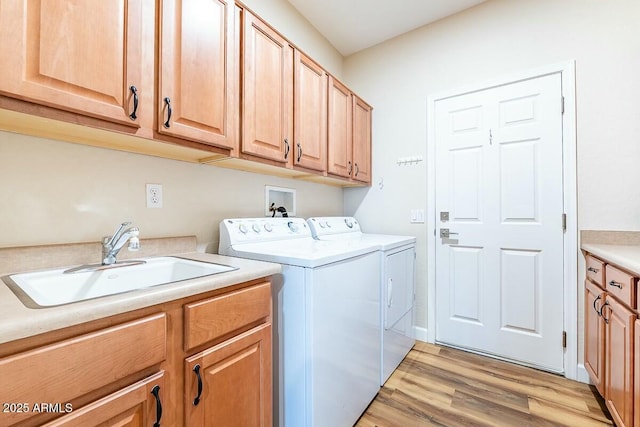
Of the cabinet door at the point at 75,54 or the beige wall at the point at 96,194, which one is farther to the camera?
the beige wall at the point at 96,194

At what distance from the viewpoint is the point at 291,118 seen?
1744mm

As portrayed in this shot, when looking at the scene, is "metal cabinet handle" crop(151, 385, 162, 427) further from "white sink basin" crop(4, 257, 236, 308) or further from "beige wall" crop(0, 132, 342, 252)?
"beige wall" crop(0, 132, 342, 252)

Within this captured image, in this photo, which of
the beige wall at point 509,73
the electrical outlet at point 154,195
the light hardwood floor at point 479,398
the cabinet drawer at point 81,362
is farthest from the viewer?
the beige wall at point 509,73

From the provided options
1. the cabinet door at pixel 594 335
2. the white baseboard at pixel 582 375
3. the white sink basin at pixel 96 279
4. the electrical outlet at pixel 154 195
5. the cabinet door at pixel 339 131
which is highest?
the cabinet door at pixel 339 131

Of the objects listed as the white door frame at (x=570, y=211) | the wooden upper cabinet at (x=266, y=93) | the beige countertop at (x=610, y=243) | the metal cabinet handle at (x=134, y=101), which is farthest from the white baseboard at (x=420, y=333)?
the metal cabinet handle at (x=134, y=101)

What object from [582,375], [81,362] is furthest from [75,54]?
[582,375]

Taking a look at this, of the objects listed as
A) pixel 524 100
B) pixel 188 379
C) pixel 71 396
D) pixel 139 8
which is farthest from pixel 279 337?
pixel 524 100

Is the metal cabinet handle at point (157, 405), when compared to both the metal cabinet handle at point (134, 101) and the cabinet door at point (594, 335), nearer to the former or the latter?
the metal cabinet handle at point (134, 101)

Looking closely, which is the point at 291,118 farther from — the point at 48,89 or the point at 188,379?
the point at 188,379

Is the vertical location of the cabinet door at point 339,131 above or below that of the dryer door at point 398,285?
above

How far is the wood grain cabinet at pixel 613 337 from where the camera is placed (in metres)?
1.17

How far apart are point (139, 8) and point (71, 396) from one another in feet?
4.08

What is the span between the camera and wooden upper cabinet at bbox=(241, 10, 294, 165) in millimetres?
1450

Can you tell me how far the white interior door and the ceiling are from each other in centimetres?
72
